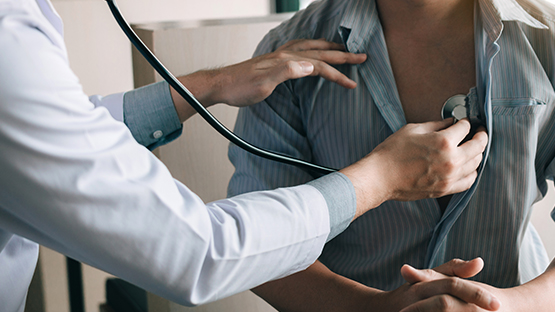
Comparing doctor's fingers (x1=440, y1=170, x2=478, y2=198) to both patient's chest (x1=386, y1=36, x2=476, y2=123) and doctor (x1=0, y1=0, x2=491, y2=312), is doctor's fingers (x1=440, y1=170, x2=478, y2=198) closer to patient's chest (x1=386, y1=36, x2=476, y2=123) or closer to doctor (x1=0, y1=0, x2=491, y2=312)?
doctor (x1=0, y1=0, x2=491, y2=312)

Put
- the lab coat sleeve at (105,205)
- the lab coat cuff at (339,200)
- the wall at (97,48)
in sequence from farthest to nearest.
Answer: the wall at (97,48), the lab coat cuff at (339,200), the lab coat sleeve at (105,205)

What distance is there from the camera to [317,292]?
884 mm

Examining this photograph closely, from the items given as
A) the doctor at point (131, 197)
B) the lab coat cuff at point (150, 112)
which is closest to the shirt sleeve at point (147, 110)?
the lab coat cuff at point (150, 112)

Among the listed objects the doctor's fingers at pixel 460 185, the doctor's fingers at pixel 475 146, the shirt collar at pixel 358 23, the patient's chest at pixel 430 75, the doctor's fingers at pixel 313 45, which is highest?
the shirt collar at pixel 358 23

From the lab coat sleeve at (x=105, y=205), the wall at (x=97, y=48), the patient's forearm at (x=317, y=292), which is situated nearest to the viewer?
the lab coat sleeve at (x=105, y=205)

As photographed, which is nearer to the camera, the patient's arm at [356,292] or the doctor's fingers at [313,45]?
the patient's arm at [356,292]

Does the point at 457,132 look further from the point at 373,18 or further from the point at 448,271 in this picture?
the point at 373,18

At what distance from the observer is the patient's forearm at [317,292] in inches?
32.8

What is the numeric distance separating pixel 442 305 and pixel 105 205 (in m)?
0.53

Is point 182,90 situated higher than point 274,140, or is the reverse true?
point 182,90

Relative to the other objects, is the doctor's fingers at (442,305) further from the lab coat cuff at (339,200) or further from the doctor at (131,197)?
the lab coat cuff at (339,200)

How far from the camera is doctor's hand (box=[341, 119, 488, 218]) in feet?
2.34

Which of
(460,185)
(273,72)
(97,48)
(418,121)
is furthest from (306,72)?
(97,48)

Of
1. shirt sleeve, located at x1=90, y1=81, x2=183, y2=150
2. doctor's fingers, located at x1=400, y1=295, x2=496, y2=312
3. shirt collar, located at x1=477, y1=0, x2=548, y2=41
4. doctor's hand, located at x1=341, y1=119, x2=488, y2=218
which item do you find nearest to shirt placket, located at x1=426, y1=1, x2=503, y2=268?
shirt collar, located at x1=477, y1=0, x2=548, y2=41
